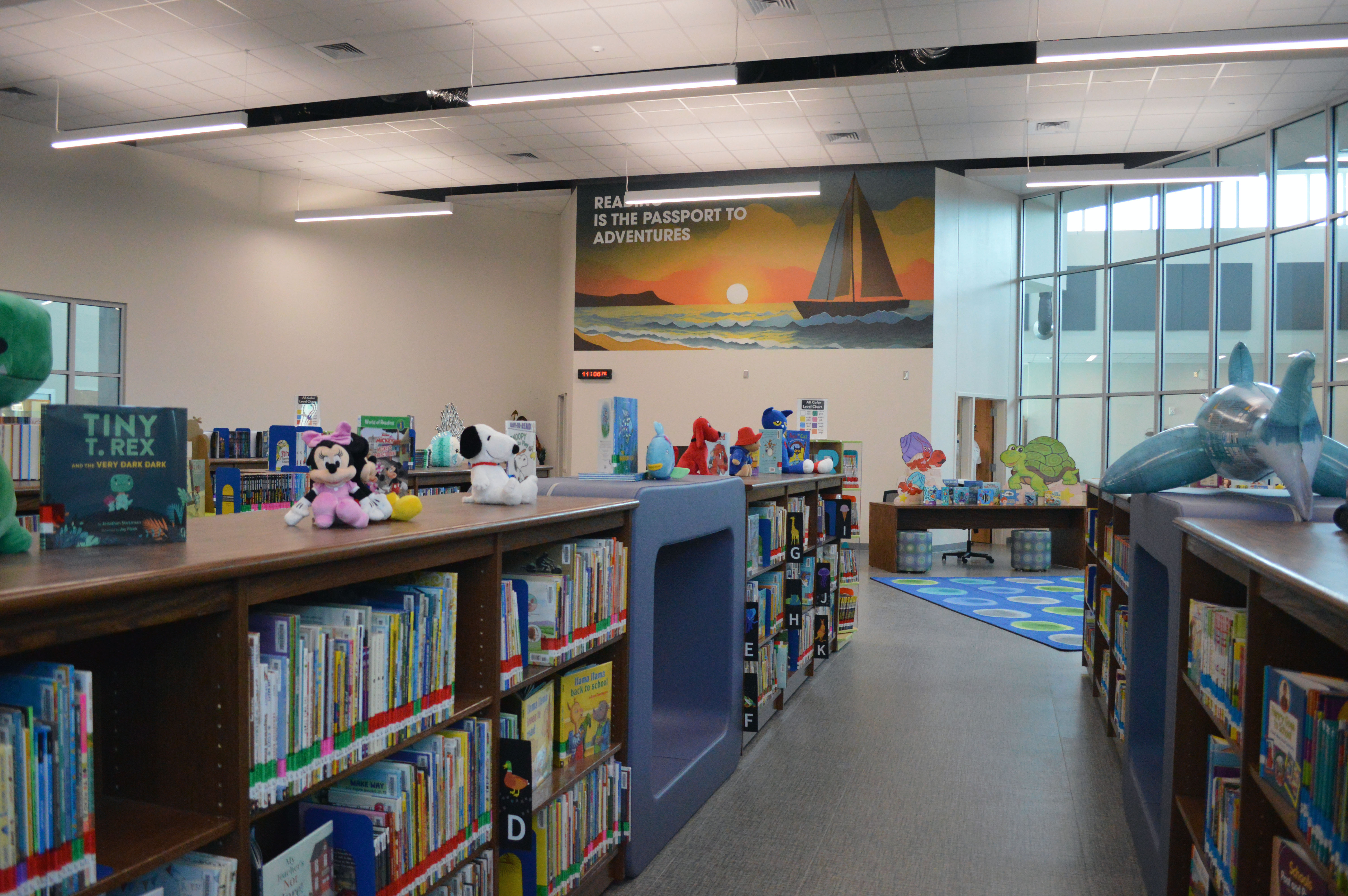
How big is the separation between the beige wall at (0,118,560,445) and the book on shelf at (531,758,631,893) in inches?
380

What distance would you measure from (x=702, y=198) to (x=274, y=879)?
8784 millimetres

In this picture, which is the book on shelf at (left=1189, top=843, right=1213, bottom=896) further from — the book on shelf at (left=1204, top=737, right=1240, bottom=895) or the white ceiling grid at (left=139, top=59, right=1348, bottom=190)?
the white ceiling grid at (left=139, top=59, right=1348, bottom=190)

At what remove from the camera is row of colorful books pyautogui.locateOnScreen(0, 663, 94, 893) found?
1128mm

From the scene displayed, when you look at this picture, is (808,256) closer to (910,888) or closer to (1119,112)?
(1119,112)

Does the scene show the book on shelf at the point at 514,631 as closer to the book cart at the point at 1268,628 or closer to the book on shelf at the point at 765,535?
the book cart at the point at 1268,628

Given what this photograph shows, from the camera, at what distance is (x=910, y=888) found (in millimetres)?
2881

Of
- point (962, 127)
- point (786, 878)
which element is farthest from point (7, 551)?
point (962, 127)

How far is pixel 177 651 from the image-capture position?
147 centimetres

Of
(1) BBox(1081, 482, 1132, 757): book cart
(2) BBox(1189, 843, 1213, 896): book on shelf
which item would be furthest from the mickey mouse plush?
(1) BBox(1081, 482, 1132, 757): book cart

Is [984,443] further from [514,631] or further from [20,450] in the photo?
[514,631]

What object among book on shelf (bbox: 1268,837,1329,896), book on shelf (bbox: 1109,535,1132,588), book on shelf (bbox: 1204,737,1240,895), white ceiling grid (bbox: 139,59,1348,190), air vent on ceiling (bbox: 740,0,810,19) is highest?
white ceiling grid (bbox: 139,59,1348,190)

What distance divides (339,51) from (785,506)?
227 inches

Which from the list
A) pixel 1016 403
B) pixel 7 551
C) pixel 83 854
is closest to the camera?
pixel 83 854

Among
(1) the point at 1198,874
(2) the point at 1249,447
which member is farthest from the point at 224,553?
Answer: (2) the point at 1249,447
